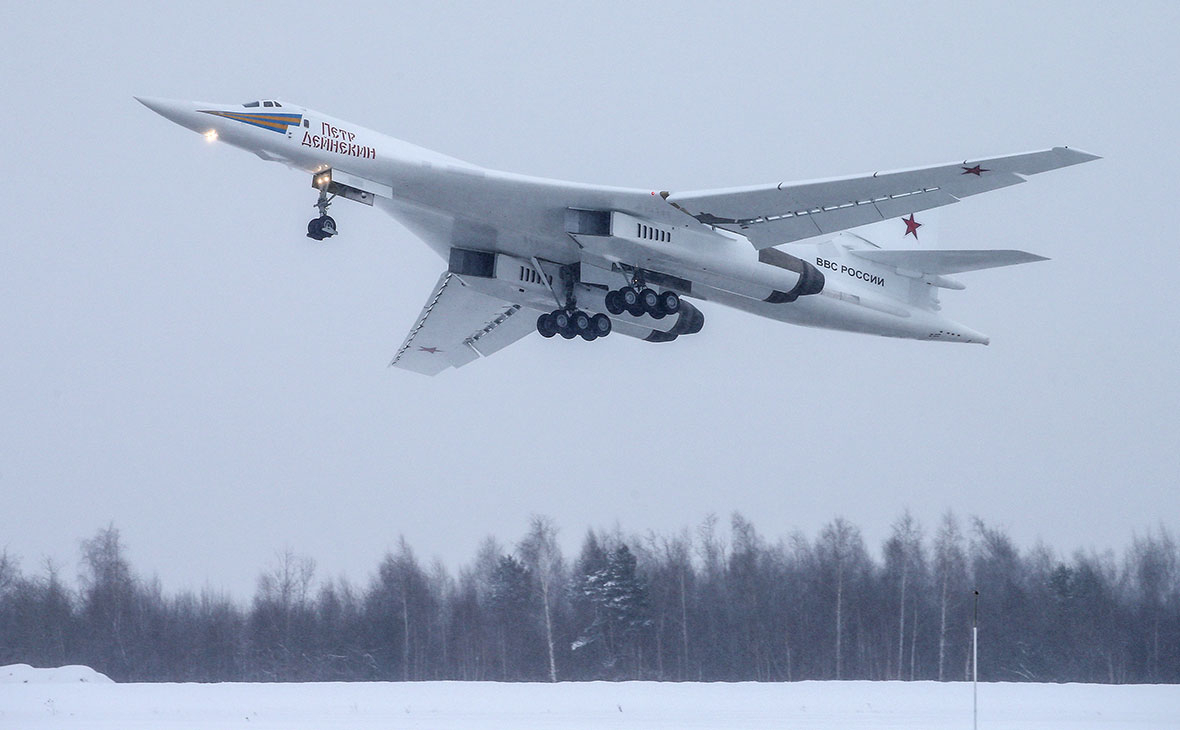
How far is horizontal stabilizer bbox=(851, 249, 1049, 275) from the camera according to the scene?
1984 cm

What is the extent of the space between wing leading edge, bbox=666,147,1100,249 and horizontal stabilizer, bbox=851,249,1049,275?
2.18 metres

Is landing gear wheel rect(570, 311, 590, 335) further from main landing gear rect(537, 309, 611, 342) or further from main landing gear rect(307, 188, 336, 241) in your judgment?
main landing gear rect(307, 188, 336, 241)

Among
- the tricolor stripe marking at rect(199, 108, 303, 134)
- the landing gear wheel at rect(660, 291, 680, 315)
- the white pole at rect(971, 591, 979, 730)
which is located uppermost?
the tricolor stripe marking at rect(199, 108, 303, 134)

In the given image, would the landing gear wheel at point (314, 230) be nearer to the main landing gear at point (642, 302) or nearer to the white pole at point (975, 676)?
the main landing gear at point (642, 302)

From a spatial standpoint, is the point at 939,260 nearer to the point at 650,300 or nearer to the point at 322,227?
the point at 650,300

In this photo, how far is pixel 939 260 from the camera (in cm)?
2064

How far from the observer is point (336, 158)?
56.3ft

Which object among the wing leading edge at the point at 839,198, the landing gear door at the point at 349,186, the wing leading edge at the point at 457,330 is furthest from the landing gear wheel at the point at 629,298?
the landing gear door at the point at 349,186

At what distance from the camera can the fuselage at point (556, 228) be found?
16.8 m

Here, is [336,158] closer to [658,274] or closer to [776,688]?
[658,274]

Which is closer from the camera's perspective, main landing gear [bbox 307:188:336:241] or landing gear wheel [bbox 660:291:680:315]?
main landing gear [bbox 307:188:336:241]

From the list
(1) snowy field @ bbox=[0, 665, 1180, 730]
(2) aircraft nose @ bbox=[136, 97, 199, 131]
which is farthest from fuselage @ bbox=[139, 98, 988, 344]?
(1) snowy field @ bbox=[0, 665, 1180, 730]

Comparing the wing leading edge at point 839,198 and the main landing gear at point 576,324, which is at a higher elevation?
the wing leading edge at point 839,198

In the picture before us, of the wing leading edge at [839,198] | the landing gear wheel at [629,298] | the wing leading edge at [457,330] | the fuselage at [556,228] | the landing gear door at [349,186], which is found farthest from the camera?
the wing leading edge at [457,330]
